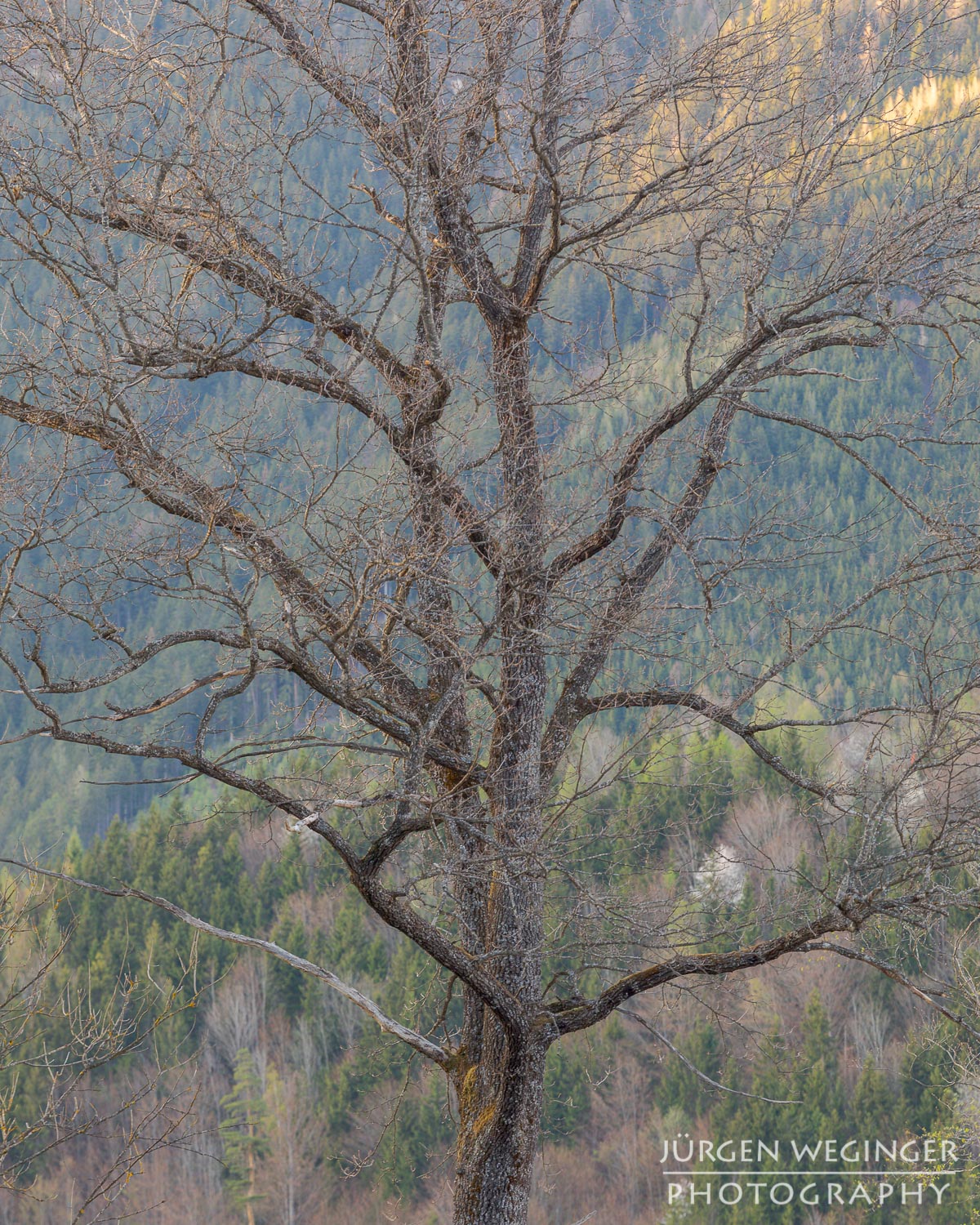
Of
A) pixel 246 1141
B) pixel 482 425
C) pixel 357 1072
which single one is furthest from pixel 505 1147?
pixel 246 1141

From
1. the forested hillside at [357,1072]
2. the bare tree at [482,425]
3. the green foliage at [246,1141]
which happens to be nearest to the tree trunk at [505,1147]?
the bare tree at [482,425]

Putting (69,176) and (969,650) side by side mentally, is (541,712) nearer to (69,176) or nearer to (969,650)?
(969,650)

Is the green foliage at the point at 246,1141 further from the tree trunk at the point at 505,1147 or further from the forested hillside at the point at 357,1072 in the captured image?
the tree trunk at the point at 505,1147

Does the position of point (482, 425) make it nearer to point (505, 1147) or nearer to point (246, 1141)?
point (505, 1147)

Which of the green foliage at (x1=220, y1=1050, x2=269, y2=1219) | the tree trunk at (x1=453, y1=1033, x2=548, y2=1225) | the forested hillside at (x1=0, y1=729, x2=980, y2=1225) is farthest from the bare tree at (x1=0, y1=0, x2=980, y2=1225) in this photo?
the green foliage at (x1=220, y1=1050, x2=269, y2=1219)

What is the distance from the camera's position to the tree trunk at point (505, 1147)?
5.08 metres

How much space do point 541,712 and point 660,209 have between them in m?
2.21

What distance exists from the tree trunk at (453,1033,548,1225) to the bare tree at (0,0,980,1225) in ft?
0.05

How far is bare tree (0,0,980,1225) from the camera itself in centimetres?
471

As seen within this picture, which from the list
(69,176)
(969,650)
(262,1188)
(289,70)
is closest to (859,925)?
(969,650)

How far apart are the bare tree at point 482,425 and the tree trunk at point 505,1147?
1 centimetres

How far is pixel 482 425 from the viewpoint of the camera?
5.73 metres

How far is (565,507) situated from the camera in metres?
5.69

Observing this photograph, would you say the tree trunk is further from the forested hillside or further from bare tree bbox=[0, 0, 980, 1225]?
the forested hillside
